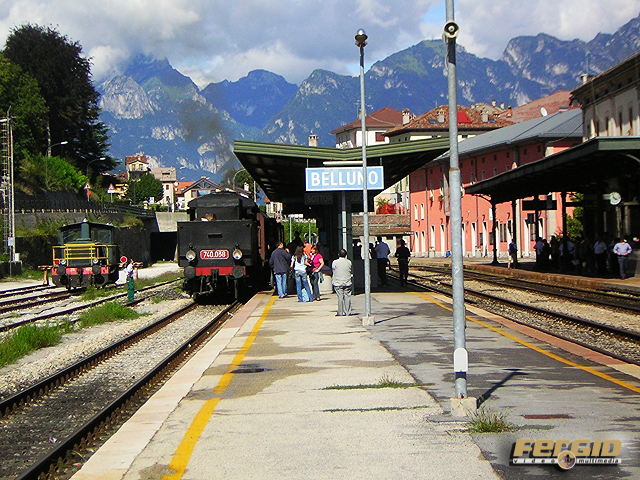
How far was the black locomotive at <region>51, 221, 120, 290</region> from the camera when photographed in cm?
3525

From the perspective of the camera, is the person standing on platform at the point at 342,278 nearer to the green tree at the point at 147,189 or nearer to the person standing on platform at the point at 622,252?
the person standing on platform at the point at 622,252

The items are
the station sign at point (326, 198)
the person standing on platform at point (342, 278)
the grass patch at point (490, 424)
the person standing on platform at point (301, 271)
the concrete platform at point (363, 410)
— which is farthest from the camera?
the station sign at point (326, 198)

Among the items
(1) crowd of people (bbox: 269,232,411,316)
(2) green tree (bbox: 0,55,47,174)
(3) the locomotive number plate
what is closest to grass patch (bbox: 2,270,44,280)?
(2) green tree (bbox: 0,55,47,174)

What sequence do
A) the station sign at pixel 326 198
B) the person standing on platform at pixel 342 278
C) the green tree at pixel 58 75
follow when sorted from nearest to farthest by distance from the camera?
the person standing on platform at pixel 342 278 < the station sign at pixel 326 198 < the green tree at pixel 58 75

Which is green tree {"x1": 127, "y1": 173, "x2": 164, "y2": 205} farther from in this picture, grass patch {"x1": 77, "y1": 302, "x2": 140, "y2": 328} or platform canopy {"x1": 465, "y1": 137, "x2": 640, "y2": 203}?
grass patch {"x1": 77, "y1": 302, "x2": 140, "y2": 328}

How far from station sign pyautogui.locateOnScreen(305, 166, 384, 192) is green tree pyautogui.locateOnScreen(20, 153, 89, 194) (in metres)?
51.5

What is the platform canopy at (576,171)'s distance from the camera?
2883 centimetres

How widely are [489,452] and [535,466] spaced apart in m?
0.46

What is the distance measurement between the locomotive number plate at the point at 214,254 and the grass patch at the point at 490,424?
18.6 m

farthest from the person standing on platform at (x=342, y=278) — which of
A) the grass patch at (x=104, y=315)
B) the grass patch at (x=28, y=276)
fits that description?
the grass patch at (x=28, y=276)

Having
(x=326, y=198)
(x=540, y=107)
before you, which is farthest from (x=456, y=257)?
(x=540, y=107)

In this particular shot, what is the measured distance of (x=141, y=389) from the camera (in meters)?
11.6

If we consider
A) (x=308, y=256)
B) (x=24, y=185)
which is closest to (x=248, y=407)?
(x=308, y=256)

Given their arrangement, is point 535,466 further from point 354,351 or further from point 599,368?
point 354,351
